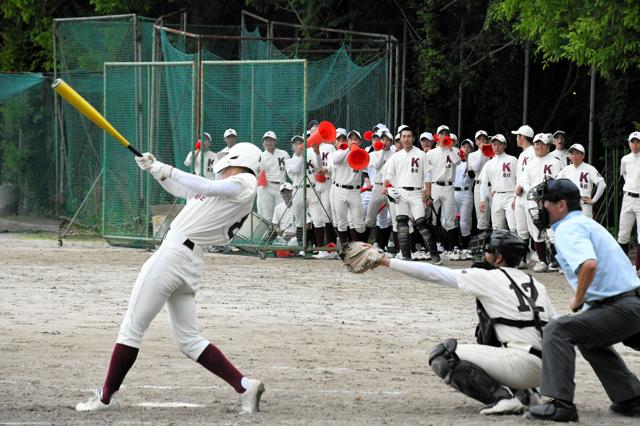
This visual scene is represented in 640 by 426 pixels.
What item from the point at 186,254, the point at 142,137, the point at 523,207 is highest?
the point at 142,137

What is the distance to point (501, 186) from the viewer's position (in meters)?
19.9

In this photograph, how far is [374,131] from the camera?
2183 cm

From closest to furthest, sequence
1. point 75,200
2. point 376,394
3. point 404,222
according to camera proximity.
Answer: point 376,394
point 404,222
point 75,200

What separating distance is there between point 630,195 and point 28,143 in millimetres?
13079

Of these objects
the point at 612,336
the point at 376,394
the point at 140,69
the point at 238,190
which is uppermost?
the point at 140,69

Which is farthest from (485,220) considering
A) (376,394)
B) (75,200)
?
(376,394)

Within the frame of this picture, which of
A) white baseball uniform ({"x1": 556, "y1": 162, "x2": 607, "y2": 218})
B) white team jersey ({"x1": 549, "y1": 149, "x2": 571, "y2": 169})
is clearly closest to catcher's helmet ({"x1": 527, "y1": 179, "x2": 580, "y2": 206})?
white baseball uniform ({"x1": 556, "y1": 162, "x2": 607, "y2": 218})

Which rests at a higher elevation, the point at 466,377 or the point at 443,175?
the point at 443,175

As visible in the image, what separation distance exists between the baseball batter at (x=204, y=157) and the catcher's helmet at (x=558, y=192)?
39.1 feet

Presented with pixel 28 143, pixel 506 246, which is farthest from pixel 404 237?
pixel 506 246

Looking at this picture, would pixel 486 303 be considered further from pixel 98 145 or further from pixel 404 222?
pixel 98 145

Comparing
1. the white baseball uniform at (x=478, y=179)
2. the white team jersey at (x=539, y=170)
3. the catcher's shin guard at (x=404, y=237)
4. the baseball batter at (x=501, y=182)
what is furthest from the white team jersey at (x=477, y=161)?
the white team jersey at (x=539, y=170)

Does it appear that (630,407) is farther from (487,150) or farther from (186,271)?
(487,150)

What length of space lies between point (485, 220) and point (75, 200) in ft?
26.7
